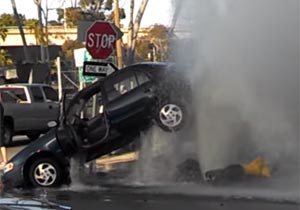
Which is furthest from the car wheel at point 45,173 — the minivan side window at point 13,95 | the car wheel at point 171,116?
the minivan side window at point 13,95

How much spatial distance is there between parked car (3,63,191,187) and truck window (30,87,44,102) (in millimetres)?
11895

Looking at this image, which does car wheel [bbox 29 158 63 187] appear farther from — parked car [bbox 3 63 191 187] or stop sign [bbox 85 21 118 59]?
stop sign [bbox 85 21 118 59]

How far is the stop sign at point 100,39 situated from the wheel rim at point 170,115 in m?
4.94

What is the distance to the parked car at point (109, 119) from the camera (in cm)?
1208

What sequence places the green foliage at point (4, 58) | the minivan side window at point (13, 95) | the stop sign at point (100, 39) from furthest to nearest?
1. the green foliage at point (4, 58)
2. the minivan side window at point (13, 95)
3. the stop sign at point (100, 39)

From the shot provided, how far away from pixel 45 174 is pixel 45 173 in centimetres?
2

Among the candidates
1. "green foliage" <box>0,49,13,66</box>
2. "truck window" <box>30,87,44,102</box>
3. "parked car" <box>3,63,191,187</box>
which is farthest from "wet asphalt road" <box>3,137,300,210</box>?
"green foliage" <box>0,49,13,66</box>

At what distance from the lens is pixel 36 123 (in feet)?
79.1

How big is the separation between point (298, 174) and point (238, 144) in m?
1.03

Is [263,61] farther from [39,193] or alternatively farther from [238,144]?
[39,193]

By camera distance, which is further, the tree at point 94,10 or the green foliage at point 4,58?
the green foliage at point 4,58

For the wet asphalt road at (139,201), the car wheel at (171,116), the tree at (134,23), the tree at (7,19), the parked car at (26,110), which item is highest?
the tree at (7,19)

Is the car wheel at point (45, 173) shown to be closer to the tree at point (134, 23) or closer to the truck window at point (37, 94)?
the truck window at point (37, 94)

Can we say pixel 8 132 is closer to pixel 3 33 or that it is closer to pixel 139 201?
pixel 139 201
